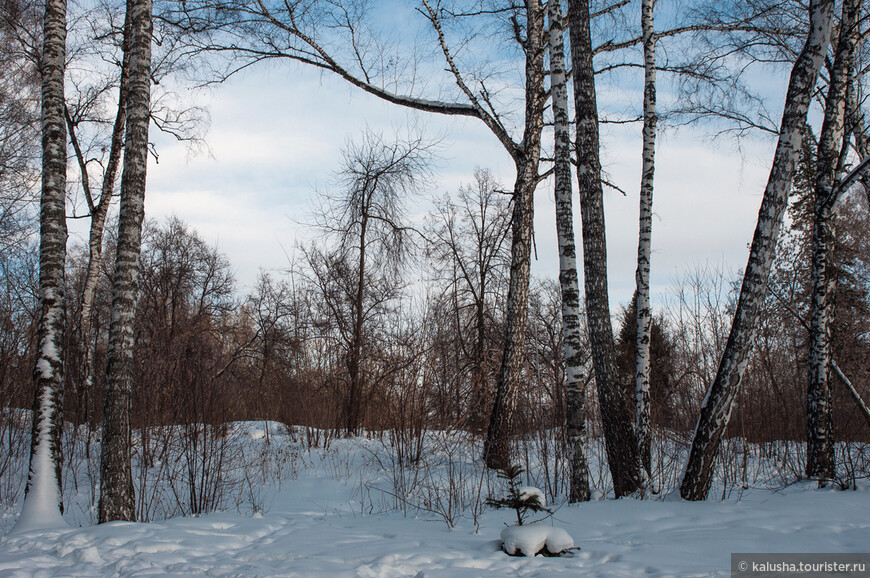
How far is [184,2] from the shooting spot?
24.2 ft

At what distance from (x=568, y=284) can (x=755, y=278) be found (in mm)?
1802

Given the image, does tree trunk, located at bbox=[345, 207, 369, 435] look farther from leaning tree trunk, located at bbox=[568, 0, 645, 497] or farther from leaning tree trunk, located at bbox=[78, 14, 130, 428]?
leaning tree trunk, located at bbox=[568, 0, 645, 497]

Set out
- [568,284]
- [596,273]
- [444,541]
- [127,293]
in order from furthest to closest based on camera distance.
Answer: [596,273]
[568,284]
[127,293]
[444,541]

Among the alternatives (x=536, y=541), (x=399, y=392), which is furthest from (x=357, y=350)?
(x=536, y=541)

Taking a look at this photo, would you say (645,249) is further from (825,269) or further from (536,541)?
(536,541)

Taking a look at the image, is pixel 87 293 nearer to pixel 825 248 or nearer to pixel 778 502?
pixel 778 502

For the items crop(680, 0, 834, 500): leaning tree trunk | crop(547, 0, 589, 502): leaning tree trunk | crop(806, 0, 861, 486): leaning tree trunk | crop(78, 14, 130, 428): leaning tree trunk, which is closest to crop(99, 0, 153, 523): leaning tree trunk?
crop(547, 0, 589, 502): leaning tree trunk

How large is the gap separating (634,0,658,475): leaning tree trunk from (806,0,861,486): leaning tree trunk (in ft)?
5.98

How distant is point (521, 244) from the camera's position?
826cm

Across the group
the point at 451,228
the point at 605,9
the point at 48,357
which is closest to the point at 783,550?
the point at 48,357

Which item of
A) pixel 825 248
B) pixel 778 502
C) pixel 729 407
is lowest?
pixel 778 502

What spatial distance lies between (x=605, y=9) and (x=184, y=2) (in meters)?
6.35

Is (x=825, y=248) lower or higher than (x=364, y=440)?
higher

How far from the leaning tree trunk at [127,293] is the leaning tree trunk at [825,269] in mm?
7154
